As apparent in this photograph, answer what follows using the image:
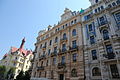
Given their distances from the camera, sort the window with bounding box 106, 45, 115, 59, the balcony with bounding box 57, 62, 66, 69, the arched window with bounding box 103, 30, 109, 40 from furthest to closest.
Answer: the balcony with bounding box 57, 62, 66, 69
the arched window with bounding box 103, 30, 109, 40
the window with bounding box 106, 45, 115, 59

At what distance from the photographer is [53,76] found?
22.0m

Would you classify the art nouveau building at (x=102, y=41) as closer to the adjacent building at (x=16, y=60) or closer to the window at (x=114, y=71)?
the window at (x=114, y=71)

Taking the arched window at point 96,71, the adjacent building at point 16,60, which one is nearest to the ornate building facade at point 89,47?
the arched window at point 96,71

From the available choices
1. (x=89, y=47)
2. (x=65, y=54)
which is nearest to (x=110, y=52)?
(x=89, y=47)

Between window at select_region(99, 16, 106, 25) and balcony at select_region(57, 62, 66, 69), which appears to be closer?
window at select_region(99, 16, 106, 25)

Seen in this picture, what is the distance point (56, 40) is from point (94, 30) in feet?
39.5

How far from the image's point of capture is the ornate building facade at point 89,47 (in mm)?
14953

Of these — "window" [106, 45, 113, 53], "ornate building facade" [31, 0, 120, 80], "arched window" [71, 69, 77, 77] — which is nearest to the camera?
"ornate building facade" [31, 0, 120, 80]

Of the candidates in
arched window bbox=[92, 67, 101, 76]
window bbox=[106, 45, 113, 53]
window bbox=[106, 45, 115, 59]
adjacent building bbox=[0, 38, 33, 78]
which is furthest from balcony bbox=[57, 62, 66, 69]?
adjacent building bbox=[0, 38, 33, 78]

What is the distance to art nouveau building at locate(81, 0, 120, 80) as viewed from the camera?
47.0 ft

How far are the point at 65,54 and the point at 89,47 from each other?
247 inches

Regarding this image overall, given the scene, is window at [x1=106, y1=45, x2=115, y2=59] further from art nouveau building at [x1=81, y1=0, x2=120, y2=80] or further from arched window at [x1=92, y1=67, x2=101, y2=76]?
arched window at [x1=92, y1=67, x2=101, y2=76]

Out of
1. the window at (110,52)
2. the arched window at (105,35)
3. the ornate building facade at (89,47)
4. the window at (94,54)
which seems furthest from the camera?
the window at (94,54)

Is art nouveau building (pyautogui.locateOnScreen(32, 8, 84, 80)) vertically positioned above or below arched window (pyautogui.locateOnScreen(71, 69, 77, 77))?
above
